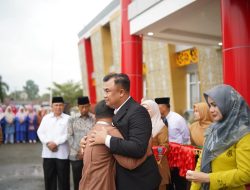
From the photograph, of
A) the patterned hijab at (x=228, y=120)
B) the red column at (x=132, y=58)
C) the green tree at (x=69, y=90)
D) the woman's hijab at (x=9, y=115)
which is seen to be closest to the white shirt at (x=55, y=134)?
the patterned hijab at (x=228, y=120)

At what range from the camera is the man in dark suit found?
92.4 inches

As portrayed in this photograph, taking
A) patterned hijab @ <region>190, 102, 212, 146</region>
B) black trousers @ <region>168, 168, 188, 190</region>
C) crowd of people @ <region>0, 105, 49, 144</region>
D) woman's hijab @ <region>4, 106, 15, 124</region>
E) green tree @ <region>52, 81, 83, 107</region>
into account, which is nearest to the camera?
patterned hijab @ <region>190, 102, 212, 146</region>

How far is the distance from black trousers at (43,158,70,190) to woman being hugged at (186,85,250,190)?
3.48 meters

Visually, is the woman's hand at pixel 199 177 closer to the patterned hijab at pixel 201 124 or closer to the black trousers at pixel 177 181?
the patterned hijab at pixel 201 124

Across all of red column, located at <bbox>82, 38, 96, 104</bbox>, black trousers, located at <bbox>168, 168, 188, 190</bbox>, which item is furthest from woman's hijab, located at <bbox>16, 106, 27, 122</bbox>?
red column, located at <bbox>82, 38, 96, 104</bbox>

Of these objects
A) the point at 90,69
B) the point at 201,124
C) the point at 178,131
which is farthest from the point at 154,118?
the point at 90,69

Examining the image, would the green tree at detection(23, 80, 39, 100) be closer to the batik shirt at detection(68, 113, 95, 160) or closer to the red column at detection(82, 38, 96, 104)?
the red column at detection(82, 38, 96, 104)

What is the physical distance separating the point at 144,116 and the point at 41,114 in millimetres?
14203

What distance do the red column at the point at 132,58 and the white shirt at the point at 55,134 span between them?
12.9 ft

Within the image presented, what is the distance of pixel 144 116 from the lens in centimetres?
249

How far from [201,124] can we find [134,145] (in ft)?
9.08

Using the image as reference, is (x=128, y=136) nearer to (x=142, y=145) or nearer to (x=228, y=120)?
(x=142, y=145)

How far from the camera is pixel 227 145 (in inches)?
89.0

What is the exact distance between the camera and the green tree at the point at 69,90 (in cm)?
6050
